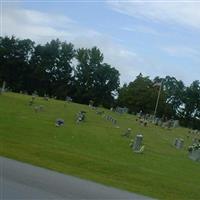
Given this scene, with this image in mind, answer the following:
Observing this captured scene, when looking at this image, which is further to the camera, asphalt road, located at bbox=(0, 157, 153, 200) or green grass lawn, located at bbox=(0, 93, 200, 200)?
green grass lawn, located at bbox=(0, 93, 200, 200)

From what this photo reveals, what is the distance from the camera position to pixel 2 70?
108 m

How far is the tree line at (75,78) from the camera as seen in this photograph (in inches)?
4235

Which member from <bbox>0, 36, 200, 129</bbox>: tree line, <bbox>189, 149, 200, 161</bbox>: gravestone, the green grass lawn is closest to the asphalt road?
the green grass lawn

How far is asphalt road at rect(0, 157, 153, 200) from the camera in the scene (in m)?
9.64

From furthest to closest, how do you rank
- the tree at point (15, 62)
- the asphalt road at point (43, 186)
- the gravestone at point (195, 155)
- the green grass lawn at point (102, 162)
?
the tree at point (15, 62) → the gravestone at point (195, 155) → the green grass lawn at point (102, 162) → the asphalt road at point (43, 186)

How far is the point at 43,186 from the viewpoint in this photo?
10469mm

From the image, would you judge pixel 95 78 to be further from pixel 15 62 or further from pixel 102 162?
pixel 102 162

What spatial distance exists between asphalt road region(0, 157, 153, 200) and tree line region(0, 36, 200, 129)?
3635 inches

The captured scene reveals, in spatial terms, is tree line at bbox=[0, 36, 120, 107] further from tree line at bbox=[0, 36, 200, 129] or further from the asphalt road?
the asphalt road

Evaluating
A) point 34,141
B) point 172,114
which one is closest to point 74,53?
point 172,114

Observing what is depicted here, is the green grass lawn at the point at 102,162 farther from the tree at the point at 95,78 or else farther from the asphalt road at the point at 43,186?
the tree at the point at 95,78

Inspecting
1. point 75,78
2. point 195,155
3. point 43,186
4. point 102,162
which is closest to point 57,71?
point 75,78

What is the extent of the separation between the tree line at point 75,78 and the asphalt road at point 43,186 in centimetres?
9234

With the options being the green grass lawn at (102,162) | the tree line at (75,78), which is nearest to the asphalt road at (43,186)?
the green grass lawn at (102,162)
